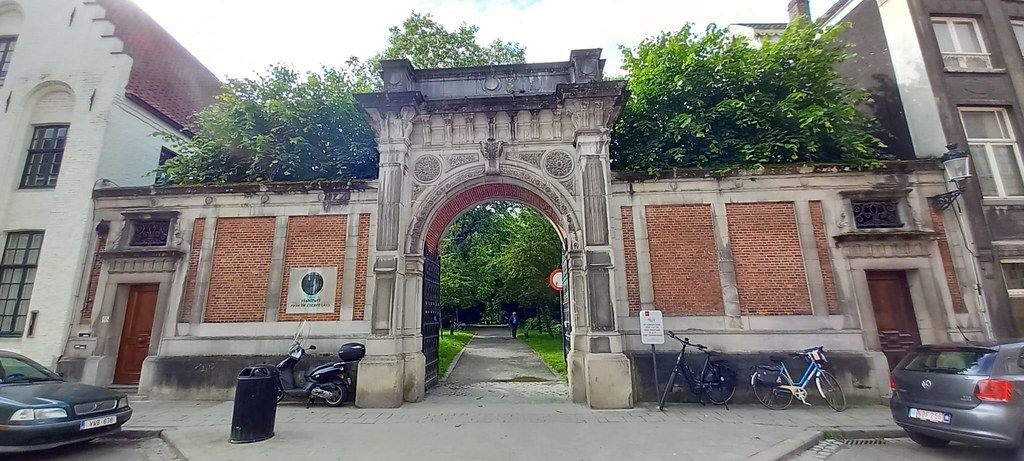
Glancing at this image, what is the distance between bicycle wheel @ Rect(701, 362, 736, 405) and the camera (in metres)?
7.92

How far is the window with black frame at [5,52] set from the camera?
452 inches

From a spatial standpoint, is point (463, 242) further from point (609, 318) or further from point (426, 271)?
point (609, 318)

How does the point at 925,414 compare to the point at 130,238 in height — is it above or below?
below

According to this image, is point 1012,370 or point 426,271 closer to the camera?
point 1012,370

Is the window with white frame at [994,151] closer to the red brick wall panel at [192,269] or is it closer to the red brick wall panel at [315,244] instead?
the red brick wall panel at [315,244]

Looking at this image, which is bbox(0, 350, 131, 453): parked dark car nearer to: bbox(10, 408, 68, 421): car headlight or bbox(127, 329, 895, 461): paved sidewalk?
bbox(10, 408, 68, 421): car headlight

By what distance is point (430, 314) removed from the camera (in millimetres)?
9961

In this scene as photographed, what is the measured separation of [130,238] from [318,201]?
4531mm

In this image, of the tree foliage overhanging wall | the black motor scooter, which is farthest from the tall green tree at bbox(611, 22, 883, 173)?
the black motor scooter

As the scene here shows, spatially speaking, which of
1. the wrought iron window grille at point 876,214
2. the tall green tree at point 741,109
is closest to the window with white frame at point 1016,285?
the wrought iron window grille at point 876,214

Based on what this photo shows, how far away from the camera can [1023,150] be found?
9.76m

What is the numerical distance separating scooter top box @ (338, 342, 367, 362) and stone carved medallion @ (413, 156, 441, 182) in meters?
3.74

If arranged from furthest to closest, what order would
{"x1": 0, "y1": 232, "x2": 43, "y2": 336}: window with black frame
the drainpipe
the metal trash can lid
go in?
{"x1": 0, "y1": 232, "x2": 43, "y2": 336}: window with black frame, the drainpipe, the metal trash can lid

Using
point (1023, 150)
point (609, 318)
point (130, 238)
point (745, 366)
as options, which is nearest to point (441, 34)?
point (130, 238)
